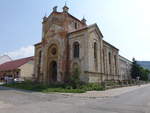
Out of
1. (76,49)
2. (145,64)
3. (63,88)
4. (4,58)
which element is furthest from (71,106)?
(145,64)

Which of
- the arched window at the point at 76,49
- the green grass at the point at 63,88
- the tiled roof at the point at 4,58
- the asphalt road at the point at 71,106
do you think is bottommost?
the green grass at the point at 63,88

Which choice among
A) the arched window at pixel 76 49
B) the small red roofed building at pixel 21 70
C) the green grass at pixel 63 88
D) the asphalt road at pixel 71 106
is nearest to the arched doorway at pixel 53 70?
the arched window at pixel 76 49

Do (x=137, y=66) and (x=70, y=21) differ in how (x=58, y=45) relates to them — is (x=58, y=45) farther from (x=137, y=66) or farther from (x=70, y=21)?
(x=137, y=66)

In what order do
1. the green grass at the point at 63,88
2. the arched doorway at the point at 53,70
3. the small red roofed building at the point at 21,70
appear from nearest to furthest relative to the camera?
the green grass at the point at 63,88 < the arched doorway at the point at 53,70 < the small red roofed building at the point at 21,70

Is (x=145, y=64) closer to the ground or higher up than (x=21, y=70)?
higher up

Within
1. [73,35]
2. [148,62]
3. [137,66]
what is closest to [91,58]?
[73,35]

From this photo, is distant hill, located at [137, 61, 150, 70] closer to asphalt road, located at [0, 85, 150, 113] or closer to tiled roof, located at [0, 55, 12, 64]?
tiled roof, located at [0, 55, 12, 64]

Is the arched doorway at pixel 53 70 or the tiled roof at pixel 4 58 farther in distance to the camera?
the tiled roof at pixel 4 58

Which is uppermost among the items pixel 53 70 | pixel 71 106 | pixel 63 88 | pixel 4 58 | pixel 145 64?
pixel 145 64

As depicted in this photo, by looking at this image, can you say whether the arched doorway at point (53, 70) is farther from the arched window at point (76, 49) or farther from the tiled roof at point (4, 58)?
the tiled roof at point (4, 58)

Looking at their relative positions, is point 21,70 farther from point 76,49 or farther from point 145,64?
point 145,64

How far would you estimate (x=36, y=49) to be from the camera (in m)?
38.0

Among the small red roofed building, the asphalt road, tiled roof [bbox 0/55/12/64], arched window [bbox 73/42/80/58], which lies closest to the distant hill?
tiled roof [bbox 0/55/12/64]

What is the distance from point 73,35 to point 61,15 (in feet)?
19.6
